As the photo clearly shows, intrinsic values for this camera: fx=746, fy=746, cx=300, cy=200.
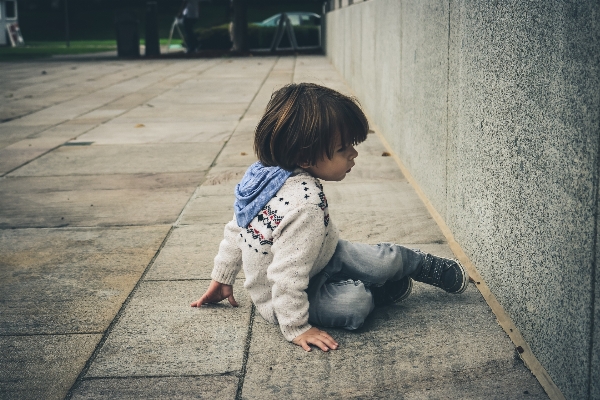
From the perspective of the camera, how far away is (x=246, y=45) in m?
23.6

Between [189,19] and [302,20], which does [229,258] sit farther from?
[302,20]

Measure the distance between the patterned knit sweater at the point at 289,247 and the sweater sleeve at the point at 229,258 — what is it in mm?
121

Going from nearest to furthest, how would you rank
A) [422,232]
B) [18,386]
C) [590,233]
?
[590,233] → [18,386] → [422,232]

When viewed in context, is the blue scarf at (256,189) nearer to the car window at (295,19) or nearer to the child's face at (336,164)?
the child's face at (336,164)

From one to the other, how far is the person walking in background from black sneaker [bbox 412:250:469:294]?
845 inches

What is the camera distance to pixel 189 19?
23781mm

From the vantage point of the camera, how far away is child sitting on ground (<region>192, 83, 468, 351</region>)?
255 cm

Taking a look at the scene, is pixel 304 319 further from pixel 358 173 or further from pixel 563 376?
pixel 358 173

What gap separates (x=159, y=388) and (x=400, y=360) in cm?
80

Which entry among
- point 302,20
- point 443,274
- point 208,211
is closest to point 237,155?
point 208,211

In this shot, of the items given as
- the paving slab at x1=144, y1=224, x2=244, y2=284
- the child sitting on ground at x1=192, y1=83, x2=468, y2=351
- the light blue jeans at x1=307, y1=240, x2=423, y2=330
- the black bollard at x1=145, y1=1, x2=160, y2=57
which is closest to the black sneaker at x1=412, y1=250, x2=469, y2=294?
the light blue jeans at x1=307, y1=240, x2=423, y2=330

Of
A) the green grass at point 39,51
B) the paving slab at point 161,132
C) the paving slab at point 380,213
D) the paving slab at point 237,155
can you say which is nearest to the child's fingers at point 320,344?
the paving slab at point 380,213

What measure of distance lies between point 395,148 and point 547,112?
151 inches

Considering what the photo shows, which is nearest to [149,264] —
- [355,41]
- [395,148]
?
[395,148]
